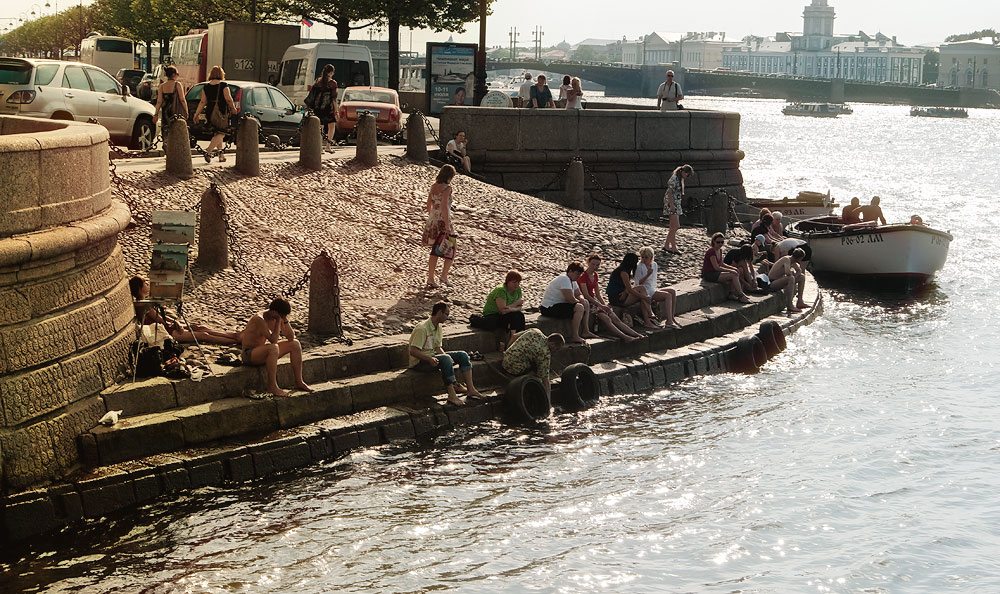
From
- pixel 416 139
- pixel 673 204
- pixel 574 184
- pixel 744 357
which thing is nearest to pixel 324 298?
pixel 744 357

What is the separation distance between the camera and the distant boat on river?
5536 inches

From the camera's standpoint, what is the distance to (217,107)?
18.6 m

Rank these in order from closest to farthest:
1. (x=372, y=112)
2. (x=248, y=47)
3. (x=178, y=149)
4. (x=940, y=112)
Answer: (x=178, y=149), (x=372, y=112), (x=248, y=47), (x=940, y=112)

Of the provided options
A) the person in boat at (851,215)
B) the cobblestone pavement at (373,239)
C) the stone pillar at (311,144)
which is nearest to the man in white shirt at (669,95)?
the person in boat at (851,215)

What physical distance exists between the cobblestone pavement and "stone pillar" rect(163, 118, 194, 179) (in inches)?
6.1

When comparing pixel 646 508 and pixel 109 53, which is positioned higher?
pixel 109 53

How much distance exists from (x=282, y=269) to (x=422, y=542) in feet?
17.8

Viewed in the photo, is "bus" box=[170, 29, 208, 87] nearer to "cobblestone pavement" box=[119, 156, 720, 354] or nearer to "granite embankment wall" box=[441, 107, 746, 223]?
"granite embankment wall" box=[441, 107, 746, 223]

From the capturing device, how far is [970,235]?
3934 cm

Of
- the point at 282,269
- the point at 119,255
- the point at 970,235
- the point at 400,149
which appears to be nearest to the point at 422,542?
the point at 119,255

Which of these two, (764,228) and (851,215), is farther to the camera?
(851,215)

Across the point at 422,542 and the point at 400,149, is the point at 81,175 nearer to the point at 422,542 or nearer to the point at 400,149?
the point at 422,542

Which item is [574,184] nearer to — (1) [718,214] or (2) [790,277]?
(1) [718,214]

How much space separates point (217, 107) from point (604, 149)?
8.77 meters
